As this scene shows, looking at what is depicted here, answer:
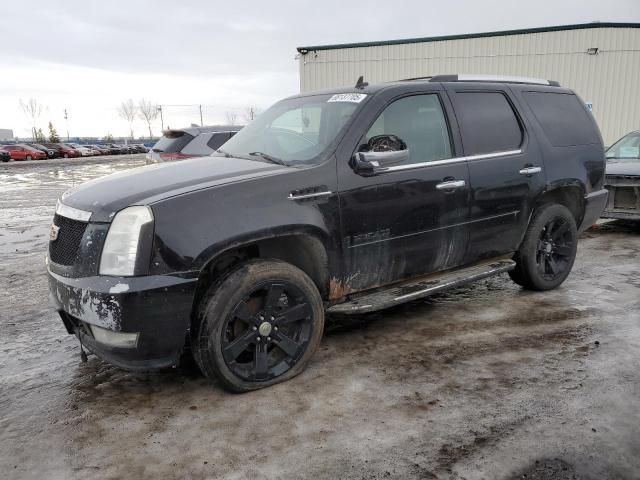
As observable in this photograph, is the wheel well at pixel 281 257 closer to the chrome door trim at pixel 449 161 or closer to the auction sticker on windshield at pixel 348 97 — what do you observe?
the chrome door trim at pixel 449 161

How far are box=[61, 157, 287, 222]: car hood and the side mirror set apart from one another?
0.50 meters

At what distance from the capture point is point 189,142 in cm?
914

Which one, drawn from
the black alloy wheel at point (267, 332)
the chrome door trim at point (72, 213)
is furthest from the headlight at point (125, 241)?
the black alloy wheel at point (267, 332)

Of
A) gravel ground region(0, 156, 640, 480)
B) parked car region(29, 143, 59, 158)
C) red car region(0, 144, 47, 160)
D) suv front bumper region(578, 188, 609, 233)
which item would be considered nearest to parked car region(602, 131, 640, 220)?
suv front bumper region(578, 188, 609, 233)

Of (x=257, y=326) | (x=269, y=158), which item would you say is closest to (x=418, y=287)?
(x=257, y=326)

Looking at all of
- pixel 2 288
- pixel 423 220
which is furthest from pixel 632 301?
pixel 2 288

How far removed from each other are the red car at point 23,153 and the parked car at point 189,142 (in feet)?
136

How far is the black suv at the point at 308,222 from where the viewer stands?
2961 mm

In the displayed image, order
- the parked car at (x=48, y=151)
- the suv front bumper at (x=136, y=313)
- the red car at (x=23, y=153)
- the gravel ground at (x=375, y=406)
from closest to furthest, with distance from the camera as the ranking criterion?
the gravel ground at (x=375, y=406) < the suv front bumper at (x=136, y=313) < the red car at (x=23, y=153) < the parked car at (x=48, y=151)

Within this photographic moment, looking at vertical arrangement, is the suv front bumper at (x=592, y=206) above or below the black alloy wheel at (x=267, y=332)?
above

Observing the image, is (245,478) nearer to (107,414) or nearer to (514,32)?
(107,414)

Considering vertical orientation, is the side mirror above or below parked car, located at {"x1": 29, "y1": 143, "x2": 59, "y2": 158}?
above

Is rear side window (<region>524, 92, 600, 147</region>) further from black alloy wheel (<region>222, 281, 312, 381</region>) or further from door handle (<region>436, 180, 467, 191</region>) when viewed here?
black alloy wheel (<region>222, 281, 312, 381</region>)

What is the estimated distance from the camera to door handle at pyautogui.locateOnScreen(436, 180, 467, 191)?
3977mm
